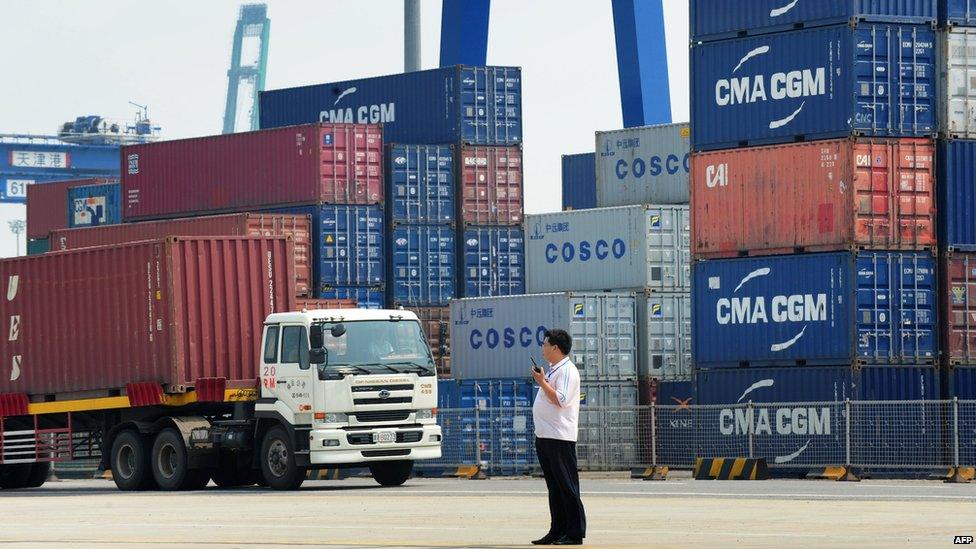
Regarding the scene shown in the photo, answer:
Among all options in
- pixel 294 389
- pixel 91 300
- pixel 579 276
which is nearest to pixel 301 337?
pixel 294 389

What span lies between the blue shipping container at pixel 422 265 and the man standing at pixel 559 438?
1106 inches

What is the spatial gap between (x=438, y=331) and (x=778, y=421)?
44.7ft

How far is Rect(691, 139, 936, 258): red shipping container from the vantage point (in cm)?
3225

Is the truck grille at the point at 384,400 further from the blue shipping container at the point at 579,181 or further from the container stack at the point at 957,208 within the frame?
the blue shipping container at the point at 579,181

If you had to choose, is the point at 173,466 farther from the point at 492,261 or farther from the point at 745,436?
the point at 492,261

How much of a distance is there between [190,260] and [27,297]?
3.97 meters

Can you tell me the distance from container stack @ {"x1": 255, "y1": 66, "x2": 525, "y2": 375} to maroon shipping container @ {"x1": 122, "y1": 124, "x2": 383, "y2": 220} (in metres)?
1.05

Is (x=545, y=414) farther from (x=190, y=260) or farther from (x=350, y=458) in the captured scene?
(x=190, y=260)

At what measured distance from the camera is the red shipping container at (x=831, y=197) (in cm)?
3225

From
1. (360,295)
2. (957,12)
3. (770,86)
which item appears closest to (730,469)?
(770,86)

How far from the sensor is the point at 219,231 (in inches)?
1592

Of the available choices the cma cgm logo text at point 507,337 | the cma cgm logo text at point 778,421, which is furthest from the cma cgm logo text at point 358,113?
the cma cgm logo text at point 778,421

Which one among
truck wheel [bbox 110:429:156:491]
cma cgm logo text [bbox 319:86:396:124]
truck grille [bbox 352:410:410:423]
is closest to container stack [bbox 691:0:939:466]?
truck grille [bbox 352:410:410:423]

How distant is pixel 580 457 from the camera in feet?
115
